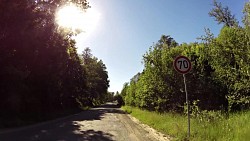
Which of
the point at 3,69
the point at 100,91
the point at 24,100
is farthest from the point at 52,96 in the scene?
the point at 100,91

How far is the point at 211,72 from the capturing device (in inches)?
833

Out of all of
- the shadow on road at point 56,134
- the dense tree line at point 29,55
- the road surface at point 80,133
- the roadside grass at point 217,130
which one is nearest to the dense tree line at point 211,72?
the roadside grass at point 217,130

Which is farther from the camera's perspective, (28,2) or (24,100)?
(24,100)

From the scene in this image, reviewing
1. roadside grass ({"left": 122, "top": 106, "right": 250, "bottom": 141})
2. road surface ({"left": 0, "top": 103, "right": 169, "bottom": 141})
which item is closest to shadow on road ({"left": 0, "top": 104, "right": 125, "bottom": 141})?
road surface ({"left": 0, "top": 103, "right": 169, "bottom": 141})

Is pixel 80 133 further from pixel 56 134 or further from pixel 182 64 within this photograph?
pixel 182 64

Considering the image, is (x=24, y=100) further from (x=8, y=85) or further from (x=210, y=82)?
(x=210, y=82)

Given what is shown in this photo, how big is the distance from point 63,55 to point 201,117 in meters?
25.5

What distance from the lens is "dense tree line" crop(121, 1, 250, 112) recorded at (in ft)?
40.2

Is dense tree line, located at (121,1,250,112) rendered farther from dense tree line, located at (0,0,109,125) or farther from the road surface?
dense tree line, located at (0,0,109,125)

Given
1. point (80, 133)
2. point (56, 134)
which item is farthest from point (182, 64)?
point (56, 134)

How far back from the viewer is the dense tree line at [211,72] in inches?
482

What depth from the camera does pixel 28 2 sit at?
2531 centimetres

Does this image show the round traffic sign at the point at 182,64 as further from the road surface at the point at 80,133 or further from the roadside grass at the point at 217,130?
the road surface at the point at 80,133

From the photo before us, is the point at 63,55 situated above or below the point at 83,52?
below
